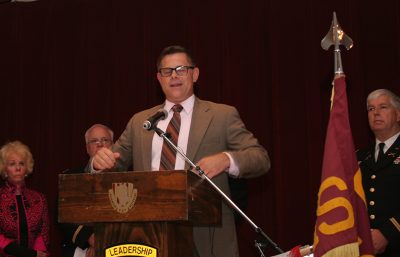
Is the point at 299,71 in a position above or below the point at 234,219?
above

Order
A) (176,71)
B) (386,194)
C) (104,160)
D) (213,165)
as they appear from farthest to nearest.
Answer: (386,194)
(176,71)
(104,160)
(213,165)

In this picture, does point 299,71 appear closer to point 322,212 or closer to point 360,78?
point 360,78

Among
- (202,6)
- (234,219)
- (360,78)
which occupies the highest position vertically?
(202,6)

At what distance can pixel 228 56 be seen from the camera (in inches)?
194

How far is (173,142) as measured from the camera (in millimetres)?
2697

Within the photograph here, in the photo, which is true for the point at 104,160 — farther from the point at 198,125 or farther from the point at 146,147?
the point at 198,125

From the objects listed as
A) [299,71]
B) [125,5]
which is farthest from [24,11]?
[299,71]

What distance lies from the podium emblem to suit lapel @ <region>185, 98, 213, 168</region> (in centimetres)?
54

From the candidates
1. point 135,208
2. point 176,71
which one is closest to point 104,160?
point 135,208

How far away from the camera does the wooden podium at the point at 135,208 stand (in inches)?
83.7

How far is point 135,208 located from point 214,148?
68 cm

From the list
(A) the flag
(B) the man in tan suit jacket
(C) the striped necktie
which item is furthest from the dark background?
(A) the flag

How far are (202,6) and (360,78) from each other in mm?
1426

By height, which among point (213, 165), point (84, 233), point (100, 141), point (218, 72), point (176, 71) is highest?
point (218, 72)
